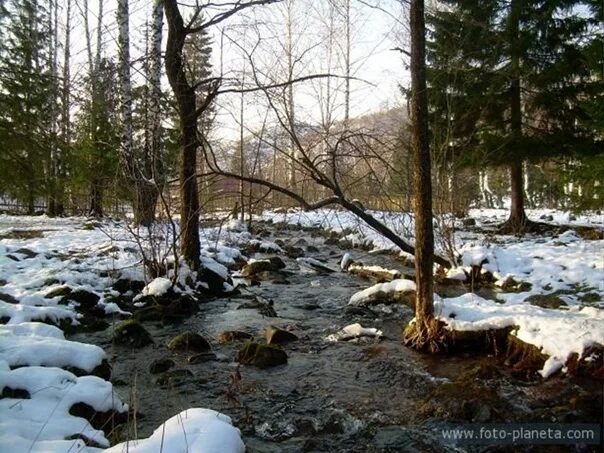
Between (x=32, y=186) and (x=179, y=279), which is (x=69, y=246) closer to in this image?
(x=179, y=279)

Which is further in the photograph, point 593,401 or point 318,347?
point 318,347

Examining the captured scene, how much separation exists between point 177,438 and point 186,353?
128 inches

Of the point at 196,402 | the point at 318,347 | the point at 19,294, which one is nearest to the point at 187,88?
the point at 19,294

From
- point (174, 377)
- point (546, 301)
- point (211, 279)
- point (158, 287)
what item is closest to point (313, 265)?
point (211, 279)

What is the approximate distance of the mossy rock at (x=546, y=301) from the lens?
732 centimetres

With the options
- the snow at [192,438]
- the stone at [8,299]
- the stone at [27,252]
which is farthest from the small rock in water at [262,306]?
the stone at [27,252]

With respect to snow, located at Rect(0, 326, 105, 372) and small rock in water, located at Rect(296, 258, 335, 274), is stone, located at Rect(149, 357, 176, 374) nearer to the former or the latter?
snow, located at Rect(0, 326, 105, 372)

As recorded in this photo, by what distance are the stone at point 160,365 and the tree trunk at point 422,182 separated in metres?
3.19

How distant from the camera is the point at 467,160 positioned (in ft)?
46.9

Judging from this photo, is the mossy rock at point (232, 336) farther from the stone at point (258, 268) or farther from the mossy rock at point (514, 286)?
the mossy rock at point (514, 286)

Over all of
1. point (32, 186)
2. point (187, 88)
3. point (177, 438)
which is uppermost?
point (187, 88)

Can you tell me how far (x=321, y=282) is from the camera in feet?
35.8

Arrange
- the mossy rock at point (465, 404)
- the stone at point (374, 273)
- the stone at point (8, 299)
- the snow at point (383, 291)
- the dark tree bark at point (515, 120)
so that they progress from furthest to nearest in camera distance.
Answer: the dark tree bark at point (515, 120), the stone at point (374, 273), the snow at point (383, 291), the stone at point (8, 299), the mossy rock at point (465, 404)

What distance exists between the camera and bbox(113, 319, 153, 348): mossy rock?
6.62 m
